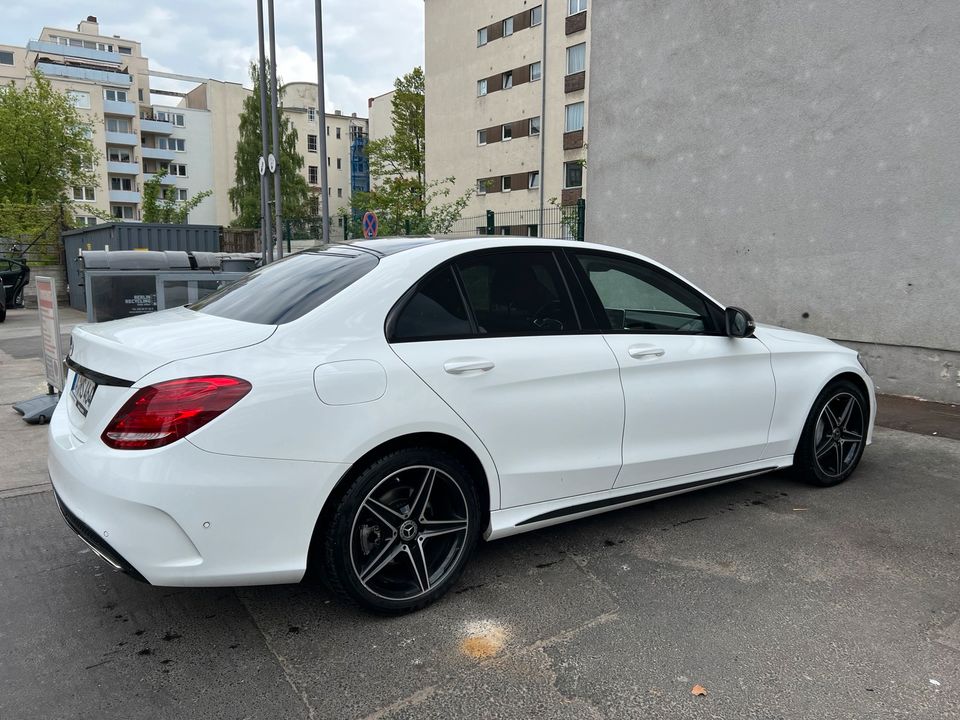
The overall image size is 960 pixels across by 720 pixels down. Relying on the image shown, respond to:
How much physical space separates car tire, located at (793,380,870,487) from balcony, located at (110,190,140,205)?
7853cm

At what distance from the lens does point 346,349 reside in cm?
287

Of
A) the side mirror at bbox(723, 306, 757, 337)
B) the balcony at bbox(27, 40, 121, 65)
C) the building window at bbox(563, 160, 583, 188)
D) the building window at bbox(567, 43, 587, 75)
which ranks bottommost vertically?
the side mirror at bbox(723, 306, 757, 337)

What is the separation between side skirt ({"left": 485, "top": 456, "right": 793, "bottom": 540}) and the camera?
10.8 ft

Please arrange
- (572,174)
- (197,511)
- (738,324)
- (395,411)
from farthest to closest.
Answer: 1. (572,174)
2. (738,324)
3. (395,411)
4. (197,511)

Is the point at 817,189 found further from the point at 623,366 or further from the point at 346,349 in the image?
the point at 346,349

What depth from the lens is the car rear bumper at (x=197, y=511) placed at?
2535 mm

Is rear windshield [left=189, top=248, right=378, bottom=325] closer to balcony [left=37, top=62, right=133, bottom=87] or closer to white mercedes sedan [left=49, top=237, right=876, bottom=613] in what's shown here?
white mercedes sedan [left=49, top=237, right=876, bottom=613]

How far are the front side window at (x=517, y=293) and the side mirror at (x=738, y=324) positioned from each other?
1071mm

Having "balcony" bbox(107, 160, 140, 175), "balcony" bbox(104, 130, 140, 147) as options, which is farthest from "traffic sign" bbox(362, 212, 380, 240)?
"balcony" bbox(104, 130, 140, 147)

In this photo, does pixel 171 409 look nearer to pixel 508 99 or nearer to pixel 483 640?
pixel 483 640

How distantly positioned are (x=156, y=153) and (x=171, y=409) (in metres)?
81.7

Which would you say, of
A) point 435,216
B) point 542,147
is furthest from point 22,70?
point 435,216

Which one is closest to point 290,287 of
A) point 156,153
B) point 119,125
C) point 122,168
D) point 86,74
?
point 122,168

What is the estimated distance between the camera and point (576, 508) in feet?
11.5
